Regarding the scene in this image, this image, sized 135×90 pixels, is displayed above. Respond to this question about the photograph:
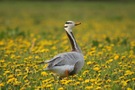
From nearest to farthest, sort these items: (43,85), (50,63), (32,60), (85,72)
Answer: (43,85) < (50,63) < (85,72) < (32,60)

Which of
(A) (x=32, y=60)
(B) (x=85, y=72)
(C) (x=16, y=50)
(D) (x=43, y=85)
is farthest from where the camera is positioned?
(C) (x=16, y=50)

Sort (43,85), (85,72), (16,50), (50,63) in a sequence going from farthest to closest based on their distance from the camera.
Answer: (16,50)
(85,72)
(50,63)
(43,85)

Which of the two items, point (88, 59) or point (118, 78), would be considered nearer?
point (118, 78)

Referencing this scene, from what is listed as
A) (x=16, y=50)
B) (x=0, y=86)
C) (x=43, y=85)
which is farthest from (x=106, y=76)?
(x=16, y=50)

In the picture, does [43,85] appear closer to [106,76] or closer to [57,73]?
[57,73]

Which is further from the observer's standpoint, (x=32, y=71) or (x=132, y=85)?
(x=32, y=71)

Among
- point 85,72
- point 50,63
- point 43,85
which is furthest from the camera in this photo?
point 85,72

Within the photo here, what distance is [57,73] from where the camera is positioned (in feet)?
24.0

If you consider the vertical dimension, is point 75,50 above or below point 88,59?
above

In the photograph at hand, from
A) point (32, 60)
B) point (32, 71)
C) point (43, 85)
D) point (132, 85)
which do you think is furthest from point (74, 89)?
point (32, 60)

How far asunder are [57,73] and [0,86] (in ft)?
3.32

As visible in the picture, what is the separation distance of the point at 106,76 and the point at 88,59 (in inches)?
74.4

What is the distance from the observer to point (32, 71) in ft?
26.6

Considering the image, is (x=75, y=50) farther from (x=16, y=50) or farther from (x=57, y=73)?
(x=16, y=50)
